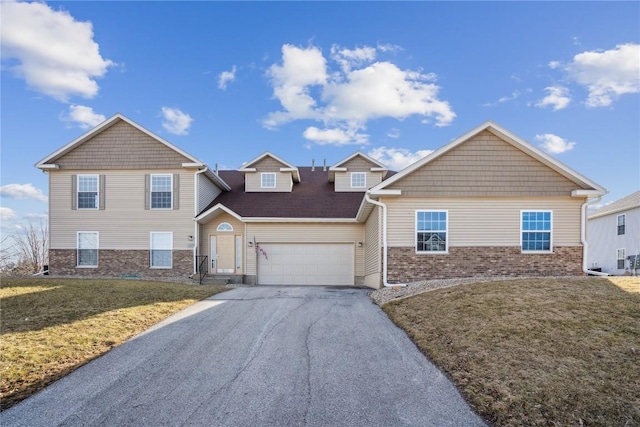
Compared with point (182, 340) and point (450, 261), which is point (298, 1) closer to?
point (450, 261)

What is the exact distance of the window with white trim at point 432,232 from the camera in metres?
14.6

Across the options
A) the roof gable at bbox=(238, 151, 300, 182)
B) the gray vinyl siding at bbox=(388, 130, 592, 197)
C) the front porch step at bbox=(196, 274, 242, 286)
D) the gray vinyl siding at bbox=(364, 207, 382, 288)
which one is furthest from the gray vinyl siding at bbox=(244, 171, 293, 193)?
the gray vinyl siding at bbox=(388, 130, 592, 197)

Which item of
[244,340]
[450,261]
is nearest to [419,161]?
[450,261]

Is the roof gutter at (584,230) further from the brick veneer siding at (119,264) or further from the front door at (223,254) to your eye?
the brick veneer siding at (119,264)

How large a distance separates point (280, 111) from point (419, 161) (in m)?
11.1

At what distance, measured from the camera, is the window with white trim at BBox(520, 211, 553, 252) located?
14656mm

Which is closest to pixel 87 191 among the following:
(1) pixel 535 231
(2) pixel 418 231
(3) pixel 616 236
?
(2) pixel 418 231

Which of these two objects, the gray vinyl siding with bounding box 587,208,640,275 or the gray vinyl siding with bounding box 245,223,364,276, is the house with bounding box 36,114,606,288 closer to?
the gray vinyl siding with bounding box 245,223,364,276

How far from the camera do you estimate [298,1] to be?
52.6ft

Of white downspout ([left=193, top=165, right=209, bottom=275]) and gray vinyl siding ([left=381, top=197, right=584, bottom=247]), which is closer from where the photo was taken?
gray vinyl siding ([left=381, top=197, right=584, bottom=247])

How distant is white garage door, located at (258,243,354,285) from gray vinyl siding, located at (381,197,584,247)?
559cm

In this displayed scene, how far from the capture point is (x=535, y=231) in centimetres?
1466

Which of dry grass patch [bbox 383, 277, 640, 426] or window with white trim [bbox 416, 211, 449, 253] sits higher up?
window with white trim [bbox 416, 211, 449, 253]

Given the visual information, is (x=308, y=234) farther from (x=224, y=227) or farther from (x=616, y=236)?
(x=616, y=236)
